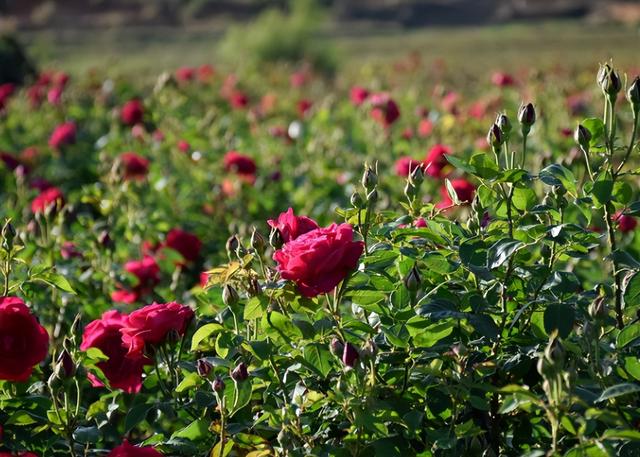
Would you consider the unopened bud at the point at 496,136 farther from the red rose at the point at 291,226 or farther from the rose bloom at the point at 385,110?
the rose bloom at the point at 385,110

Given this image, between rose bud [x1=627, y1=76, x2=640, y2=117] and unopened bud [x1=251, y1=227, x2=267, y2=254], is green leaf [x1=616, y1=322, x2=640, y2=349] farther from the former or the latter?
unopened bud [x1=251, y1=227, x2=267, y2=254]

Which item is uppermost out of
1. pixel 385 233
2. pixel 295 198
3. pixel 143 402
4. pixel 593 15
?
pixel 385 233

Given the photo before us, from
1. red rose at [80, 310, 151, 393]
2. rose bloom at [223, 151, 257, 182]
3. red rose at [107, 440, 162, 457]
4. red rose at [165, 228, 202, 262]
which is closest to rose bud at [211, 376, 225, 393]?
red rose at [107, 440, 162, 457]

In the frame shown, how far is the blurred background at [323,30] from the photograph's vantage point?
15026mm

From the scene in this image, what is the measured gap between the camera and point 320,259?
4.44ft

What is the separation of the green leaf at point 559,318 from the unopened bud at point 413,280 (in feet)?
0.61

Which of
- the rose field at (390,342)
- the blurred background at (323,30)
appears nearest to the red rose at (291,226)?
the rose field at (390,342)

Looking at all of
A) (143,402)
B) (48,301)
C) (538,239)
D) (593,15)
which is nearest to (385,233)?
(538,239)

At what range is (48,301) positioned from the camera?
95.2 inches

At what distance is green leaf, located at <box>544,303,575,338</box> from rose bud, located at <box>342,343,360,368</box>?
0.28 metres

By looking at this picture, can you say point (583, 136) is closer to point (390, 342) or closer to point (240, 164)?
point (390, 342)

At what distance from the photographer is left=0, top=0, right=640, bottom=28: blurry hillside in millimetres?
38031

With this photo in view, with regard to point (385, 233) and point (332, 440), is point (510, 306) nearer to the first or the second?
point (385, 233)

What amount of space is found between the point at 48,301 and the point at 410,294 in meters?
1.23
